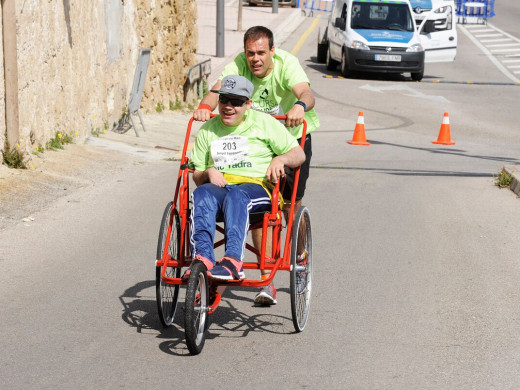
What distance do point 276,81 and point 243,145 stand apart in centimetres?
91

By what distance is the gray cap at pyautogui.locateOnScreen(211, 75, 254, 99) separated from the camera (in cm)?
654

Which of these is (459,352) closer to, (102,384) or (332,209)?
(102,384)

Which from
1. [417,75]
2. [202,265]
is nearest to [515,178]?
[202,265]

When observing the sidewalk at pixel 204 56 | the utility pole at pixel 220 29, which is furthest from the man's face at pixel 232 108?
the utility pole at pixel 220 29

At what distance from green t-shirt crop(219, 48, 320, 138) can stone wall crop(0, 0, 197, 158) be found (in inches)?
208

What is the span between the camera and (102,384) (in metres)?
5.46

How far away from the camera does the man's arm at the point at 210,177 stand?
6.54 metres

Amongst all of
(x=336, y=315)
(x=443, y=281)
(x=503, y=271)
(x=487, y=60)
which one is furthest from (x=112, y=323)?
(x=487, y=60)

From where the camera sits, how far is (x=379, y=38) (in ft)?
86.5

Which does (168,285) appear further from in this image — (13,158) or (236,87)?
(13,158)

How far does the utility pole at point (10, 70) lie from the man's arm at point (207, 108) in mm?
5388

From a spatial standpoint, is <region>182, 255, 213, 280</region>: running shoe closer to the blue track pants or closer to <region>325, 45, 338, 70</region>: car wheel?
the blue track pants

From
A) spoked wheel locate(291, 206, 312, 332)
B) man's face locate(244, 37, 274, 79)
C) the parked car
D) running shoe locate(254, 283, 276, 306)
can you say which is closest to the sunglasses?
man's face locate(244, 37, 274, 79)

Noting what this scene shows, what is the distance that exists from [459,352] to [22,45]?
7.99 m
